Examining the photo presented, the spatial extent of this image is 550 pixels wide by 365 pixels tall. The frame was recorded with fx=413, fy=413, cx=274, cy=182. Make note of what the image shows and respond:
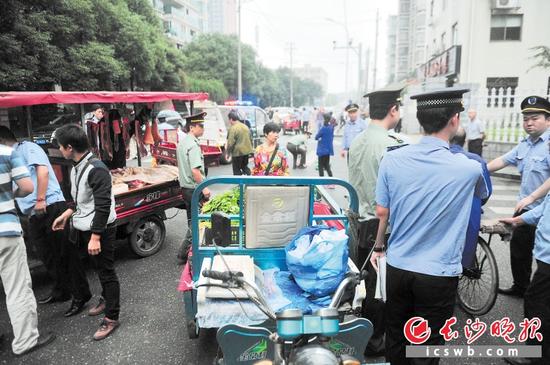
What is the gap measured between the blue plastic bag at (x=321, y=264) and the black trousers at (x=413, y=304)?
378 mm

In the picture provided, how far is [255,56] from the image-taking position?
44.7m

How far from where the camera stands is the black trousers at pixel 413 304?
2.25 meters

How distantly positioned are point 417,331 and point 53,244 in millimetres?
3562

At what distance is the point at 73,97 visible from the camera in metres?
4.74

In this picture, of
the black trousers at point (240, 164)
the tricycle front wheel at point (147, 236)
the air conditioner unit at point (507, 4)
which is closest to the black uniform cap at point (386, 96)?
the tricycle front wheel at point (147, 236)

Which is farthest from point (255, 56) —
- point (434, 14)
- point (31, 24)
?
point (31, 24)

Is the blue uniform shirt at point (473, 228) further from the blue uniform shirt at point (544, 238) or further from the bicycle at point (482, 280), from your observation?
the bicycle at point (482, 280)

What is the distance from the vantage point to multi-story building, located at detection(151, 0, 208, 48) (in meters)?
43.8

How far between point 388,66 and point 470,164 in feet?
298

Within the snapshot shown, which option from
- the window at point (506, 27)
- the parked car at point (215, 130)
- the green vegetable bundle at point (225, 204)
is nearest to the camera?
the green vegetable bundle at point (225, 204)

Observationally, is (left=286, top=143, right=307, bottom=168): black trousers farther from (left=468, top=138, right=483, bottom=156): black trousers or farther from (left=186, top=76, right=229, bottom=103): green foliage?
(left=186, top=76, right=229, bottom=103): green foliage

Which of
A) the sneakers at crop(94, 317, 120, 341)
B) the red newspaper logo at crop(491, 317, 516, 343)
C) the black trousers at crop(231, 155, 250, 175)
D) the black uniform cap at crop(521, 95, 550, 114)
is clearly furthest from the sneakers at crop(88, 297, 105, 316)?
the black trousers at crop(231, 155, 250, 175)

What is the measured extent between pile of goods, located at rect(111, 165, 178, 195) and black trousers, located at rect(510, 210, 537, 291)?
432cm

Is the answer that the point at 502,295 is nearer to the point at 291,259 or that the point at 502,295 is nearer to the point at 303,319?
the point at 291,259
